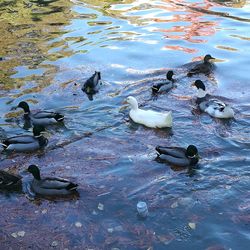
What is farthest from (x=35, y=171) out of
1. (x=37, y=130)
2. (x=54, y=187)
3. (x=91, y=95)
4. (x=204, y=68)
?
(x=204, y=68)

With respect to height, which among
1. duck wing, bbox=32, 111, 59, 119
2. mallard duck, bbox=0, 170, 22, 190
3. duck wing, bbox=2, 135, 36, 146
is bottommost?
mallard duck, bbox=0, 170, 22, 190

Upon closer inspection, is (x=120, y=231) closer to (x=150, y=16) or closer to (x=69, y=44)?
(x=69, y=44)

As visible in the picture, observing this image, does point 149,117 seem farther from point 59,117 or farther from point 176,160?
point 59,117

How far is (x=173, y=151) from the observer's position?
10.5 metres

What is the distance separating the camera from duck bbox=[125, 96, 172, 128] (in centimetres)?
1195

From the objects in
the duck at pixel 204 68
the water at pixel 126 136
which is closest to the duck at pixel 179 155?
the water at pixel 126 136

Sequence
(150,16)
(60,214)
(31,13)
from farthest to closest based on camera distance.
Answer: (31,13) < (150,16) < (60,214)

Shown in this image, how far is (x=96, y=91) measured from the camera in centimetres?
1464

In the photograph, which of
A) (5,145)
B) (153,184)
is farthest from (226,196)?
(5,145)

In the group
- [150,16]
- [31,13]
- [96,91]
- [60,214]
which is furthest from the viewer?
[31,13]

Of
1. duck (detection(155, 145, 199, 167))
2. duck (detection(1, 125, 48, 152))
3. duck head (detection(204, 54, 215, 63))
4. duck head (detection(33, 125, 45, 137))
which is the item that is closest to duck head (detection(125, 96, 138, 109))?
duck (detection(155, 145, 199, 167))

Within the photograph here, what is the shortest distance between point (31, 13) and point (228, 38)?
10.6 meters

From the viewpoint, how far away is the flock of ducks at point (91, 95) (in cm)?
966

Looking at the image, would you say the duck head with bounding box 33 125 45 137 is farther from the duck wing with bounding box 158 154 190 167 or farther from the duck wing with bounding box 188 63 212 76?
the duck wing with bounding box 188 63 212 76
